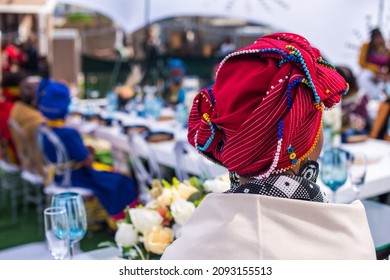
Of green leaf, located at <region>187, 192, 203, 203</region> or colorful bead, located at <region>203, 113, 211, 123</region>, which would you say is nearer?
colorful bead, located at <region>203, 113, 211, 123</region>

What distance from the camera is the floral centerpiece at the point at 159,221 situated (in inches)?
68.1

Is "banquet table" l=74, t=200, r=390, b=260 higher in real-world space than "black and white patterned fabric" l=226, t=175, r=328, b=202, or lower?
lower

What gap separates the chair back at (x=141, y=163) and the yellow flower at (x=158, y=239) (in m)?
2.11

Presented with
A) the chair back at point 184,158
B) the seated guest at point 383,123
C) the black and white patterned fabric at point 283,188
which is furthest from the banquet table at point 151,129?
the black and white patterned fabric at point 283,188

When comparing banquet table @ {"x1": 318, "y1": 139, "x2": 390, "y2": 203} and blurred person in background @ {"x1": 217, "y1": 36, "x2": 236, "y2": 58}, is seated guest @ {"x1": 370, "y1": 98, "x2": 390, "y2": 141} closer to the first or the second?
banquet table @ {"x1": 318, "y1": 139, "x2": 390, "y2": 203}

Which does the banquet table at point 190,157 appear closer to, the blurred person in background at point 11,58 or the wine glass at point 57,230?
the wine glass at point 57,230

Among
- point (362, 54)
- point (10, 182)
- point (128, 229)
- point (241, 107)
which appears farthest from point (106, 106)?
point (241, 107)

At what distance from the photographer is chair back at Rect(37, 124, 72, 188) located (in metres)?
4.25

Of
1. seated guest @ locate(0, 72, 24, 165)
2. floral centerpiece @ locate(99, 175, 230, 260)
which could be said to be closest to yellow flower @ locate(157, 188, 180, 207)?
floral centerpiece @ locate(99, 175, 230, 260)

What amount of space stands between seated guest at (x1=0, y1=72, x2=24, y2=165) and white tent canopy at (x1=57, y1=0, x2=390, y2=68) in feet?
14.5

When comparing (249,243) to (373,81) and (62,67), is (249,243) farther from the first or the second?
(62,67)

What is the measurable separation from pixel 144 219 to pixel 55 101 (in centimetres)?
277

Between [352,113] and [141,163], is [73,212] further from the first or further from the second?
[352,113]

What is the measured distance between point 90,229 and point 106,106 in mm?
2011
